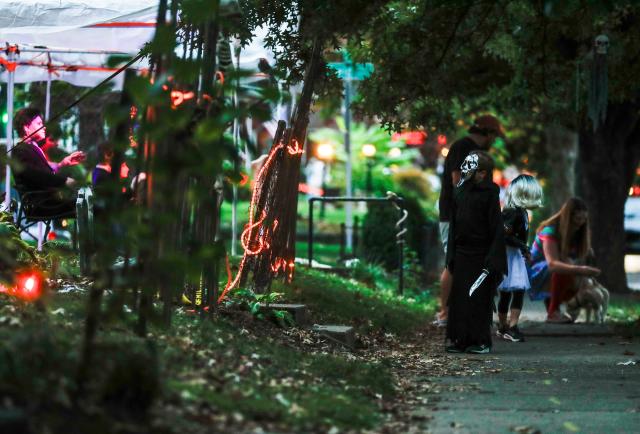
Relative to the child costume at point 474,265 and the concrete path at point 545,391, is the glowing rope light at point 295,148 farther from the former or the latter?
the concrete path at point 545,391

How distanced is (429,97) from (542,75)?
139 centimetres

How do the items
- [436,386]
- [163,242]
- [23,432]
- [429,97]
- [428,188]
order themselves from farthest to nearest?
[428,188]
[429,97]
[436,386]
[163,242]
[23,432]

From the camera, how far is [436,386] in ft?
29.1

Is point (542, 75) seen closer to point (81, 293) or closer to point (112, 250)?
point (81, 293)

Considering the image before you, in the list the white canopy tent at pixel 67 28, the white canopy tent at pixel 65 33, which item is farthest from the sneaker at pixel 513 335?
the white canopy tent at pixel 67 28

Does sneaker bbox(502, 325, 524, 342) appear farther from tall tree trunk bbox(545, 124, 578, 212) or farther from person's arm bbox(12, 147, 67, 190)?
tall tree trunk bbox(545, 124, 578, 212)

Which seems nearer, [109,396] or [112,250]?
[109,396]

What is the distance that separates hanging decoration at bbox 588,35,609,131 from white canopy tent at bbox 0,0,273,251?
11.8 ft

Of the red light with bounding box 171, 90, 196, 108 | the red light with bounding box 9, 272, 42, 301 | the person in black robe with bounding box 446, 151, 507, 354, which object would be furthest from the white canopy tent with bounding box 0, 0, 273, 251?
the red light with bounding box 171, 90, 196, 108

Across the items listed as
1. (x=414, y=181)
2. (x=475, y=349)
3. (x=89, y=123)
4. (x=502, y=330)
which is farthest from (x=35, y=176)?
(x=414, y=181)

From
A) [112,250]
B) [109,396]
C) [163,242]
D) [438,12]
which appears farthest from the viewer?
[438,12]

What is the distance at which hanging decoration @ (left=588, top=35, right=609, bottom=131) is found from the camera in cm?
1431

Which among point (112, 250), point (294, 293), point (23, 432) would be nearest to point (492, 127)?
point (294, 293)

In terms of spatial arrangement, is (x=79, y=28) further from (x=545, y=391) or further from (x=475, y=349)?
(x=545, y=391)
